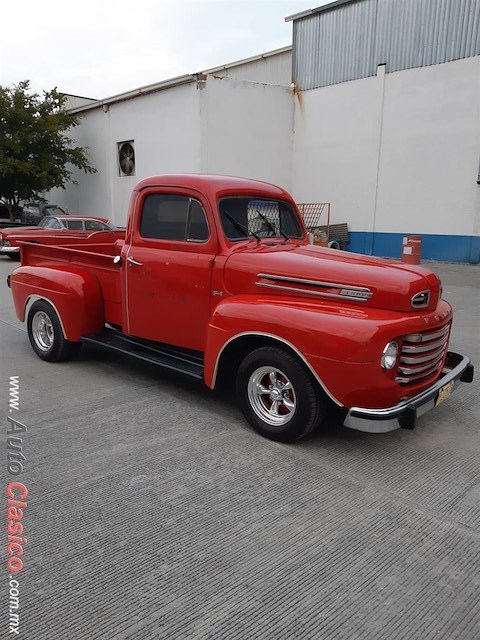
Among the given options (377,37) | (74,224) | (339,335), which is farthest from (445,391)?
(377,37)

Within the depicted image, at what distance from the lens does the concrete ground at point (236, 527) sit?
220cm

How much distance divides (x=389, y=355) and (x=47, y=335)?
3.98 meters

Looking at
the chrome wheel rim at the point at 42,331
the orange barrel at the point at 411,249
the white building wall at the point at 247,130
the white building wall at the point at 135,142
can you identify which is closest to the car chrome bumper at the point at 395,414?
the chrome wheel rim at the point at 42,331

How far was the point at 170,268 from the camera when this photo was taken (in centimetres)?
449

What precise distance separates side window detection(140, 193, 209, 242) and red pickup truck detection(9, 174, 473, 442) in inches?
0.5

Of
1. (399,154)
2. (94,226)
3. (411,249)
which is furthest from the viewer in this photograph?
(399,154)

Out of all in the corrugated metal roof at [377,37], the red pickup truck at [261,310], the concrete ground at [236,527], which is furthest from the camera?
the corrugated metal roof at [377,37]

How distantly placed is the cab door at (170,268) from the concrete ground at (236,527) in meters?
0.69

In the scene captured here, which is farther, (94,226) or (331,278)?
(94,226)

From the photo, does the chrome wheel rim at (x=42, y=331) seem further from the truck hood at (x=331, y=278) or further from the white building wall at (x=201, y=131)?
the white building wall at (x=201, y=131)

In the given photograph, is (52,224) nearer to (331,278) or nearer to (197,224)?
(197,224)

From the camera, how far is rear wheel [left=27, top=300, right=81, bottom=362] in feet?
18.0

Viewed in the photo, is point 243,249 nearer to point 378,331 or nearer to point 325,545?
point 378,331

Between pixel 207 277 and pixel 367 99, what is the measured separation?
48.4 feet
